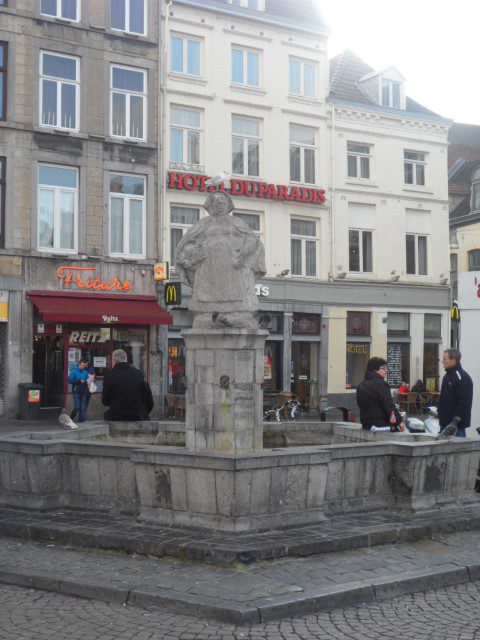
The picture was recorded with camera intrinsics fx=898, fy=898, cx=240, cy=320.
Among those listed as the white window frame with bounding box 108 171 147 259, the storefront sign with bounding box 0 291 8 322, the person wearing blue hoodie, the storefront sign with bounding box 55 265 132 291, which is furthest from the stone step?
the white window frame with bounding box 108 171 147 259

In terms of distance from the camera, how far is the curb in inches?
262

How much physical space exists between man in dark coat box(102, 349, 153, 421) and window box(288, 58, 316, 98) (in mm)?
22018

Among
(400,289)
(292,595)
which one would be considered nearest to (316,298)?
(400,289)

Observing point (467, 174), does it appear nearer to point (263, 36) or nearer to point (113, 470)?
point (263, 36)

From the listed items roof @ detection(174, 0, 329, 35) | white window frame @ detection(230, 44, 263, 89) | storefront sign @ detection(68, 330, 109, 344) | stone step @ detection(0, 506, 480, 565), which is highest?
roof @ detection(174, 0, 329, 35)

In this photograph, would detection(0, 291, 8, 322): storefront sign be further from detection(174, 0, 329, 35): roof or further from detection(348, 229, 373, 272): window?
detection(348, 229, 373, 272): window

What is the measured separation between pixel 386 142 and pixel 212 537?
28.0 m

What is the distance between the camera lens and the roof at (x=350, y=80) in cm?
3406

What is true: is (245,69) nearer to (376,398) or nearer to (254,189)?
(254,189)

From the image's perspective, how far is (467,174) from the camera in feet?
158

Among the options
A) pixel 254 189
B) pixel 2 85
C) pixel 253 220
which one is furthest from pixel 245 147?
pixel 2 85

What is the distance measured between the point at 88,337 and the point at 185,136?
769 centimetres

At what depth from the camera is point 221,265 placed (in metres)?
10.1

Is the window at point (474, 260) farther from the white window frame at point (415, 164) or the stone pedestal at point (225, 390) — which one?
the stone pedestal at point (225, 390)
